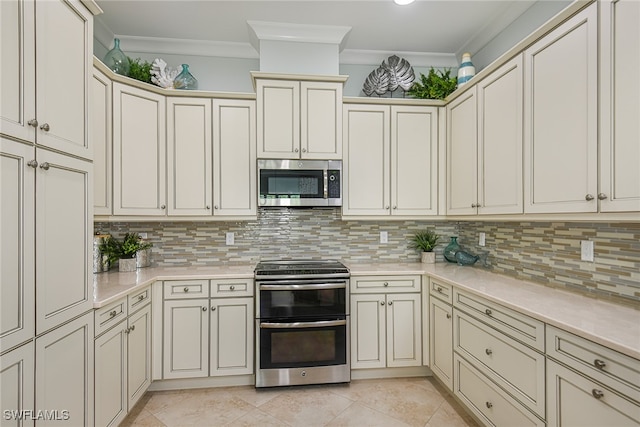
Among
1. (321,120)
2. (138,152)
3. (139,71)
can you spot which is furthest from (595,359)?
(139,71)

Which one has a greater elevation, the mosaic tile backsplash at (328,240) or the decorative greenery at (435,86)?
the decorative greenery at (435,86)

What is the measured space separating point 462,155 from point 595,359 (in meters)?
1.81

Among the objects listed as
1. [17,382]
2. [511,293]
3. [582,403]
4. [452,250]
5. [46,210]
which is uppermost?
[46,210]

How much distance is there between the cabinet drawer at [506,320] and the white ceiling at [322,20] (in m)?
2.20

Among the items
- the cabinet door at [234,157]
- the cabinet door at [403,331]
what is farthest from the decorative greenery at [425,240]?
the cabinet door at [234,157]

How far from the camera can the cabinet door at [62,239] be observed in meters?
1.30

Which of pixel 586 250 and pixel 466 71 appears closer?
pixel 586 250

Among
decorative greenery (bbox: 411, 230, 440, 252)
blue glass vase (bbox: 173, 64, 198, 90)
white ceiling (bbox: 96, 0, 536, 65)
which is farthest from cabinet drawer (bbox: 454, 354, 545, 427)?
blue glass vase (bbox: 173, 64, 198, 90)

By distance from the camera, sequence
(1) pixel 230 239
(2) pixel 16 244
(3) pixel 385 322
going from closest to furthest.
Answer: (2) pixel 16 244 < (3) pixel 385 322 < (1) pixel 230 239

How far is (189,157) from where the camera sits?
274 centimetres

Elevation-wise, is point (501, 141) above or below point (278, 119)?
below

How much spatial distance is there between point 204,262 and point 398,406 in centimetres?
203

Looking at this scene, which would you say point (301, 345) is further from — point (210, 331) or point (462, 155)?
point (462, 155)

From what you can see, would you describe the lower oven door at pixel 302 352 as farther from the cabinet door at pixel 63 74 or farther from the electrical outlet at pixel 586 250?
the cabinet door at pixel 63 74
